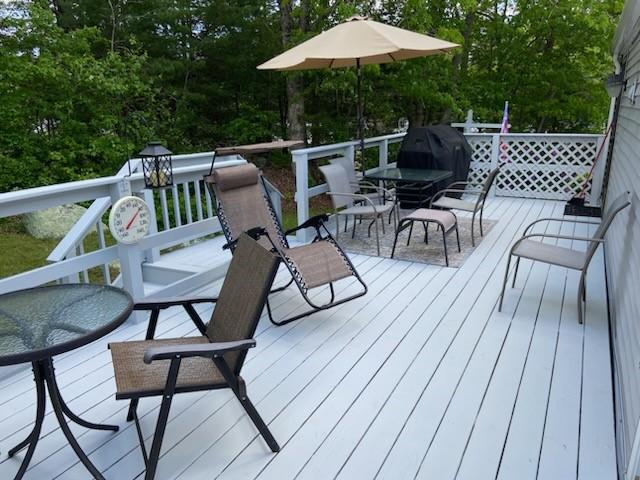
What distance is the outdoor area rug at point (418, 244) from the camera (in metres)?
4.70

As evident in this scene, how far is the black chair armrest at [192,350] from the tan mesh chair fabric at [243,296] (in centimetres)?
10

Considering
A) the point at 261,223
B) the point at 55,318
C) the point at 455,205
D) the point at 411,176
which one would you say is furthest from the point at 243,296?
the point at 411,176

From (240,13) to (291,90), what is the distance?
104 inches

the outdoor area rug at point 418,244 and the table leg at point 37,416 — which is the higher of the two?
the table leg at point 37,416

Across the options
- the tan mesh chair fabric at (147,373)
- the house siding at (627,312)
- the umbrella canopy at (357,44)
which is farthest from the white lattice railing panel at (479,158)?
the tan mesh chair fabric at (147,373)

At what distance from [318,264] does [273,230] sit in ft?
2.33

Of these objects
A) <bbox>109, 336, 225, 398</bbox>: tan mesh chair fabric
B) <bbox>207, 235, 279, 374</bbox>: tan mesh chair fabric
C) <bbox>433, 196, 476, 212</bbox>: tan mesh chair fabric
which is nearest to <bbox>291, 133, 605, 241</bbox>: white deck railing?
<bbox>433, 196, 476, 212</bbox>: tan mesh chair fabric

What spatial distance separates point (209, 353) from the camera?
182cm

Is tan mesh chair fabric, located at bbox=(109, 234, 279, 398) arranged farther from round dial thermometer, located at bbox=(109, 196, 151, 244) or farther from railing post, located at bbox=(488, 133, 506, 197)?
railing post, located at bbox=(488, 133, 506, 197)

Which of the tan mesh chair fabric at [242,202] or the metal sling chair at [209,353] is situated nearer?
the metal sling chair at [209,353]

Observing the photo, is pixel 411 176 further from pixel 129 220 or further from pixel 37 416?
pixel 37 416

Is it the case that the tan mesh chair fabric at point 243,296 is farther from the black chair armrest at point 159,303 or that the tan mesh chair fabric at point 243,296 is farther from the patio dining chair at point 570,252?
the patio dining chair at point 570,252

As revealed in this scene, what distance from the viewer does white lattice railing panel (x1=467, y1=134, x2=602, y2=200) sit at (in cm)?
718

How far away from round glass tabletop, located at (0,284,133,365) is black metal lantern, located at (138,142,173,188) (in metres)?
1.23
